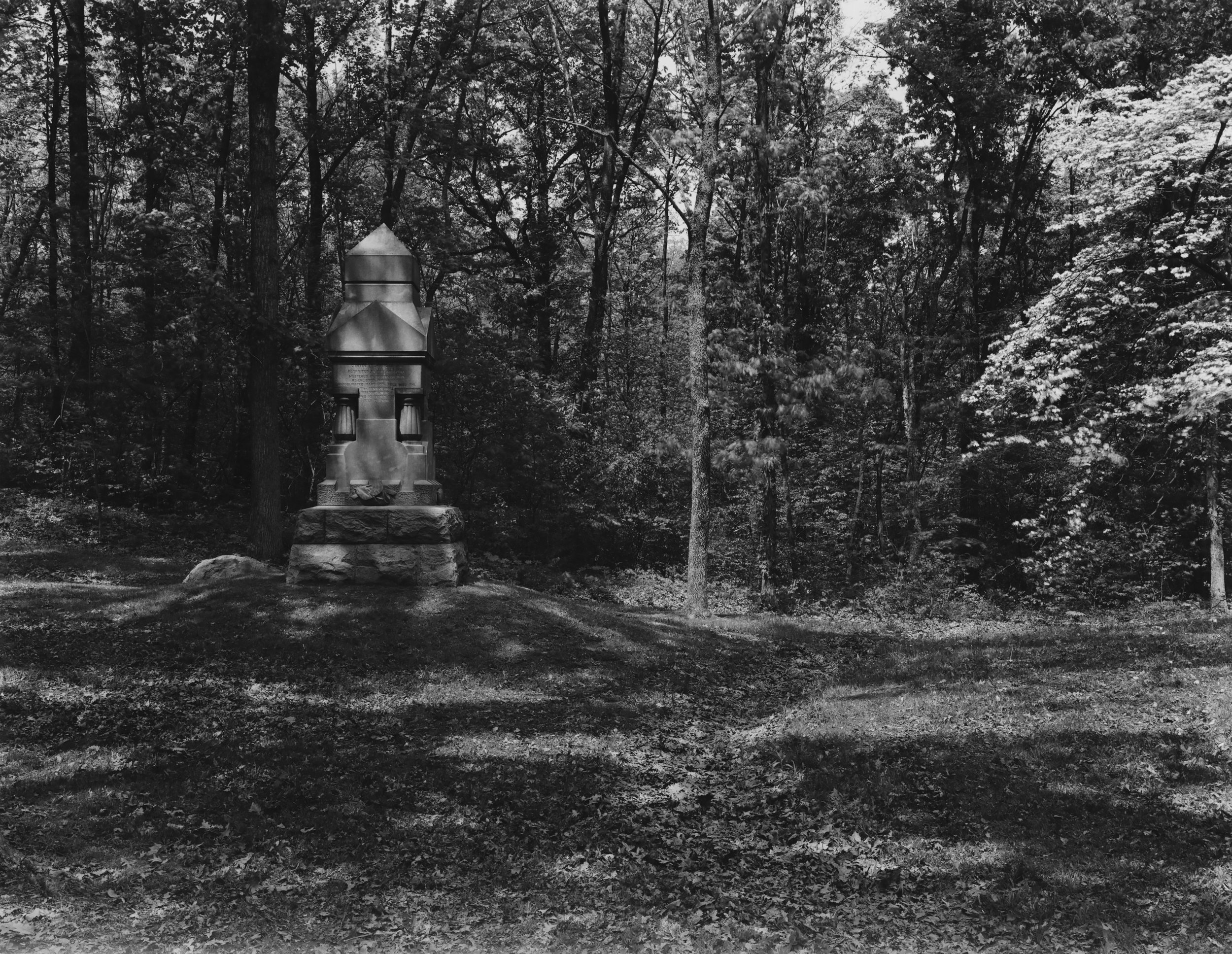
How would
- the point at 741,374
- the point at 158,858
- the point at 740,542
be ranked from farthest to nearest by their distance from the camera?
1. the point at 740,542
2. the point at 741,374
3. the point at 158,858

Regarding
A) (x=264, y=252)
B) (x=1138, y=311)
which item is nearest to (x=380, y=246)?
(x=264, y=252)

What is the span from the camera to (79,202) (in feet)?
66.0

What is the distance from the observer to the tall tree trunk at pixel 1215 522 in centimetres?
1561

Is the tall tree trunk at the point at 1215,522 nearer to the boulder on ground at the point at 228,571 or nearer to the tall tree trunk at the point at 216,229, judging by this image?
the boulder on ground at the point at 228,571

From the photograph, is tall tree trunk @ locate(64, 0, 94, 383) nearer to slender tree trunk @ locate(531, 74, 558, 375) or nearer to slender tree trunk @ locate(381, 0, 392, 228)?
slender tree trunk @ locate(381, 0, 392, 228)

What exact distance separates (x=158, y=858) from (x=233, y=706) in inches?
121

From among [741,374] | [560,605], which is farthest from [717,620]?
[741,374]

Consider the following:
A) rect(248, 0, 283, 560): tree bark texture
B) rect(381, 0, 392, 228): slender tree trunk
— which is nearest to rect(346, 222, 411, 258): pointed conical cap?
rect(248, 0, 283, 560): tree bark texture

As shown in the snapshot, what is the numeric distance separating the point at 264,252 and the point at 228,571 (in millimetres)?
5339

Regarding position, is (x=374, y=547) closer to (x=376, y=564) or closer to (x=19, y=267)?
(x=376, y=564)

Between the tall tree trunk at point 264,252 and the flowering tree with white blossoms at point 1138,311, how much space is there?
1171cm

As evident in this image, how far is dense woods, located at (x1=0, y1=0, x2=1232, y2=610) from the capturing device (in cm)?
1494

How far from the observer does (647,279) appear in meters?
29.7

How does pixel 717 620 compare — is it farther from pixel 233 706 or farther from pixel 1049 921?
pixel 1049 921
